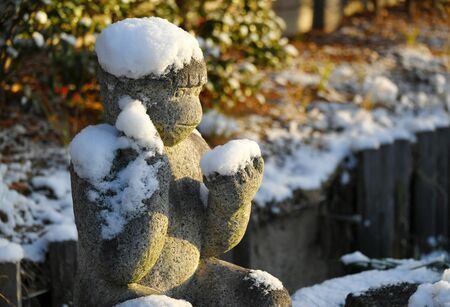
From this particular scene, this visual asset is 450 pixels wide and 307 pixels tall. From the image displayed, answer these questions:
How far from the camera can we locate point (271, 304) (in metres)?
2.43

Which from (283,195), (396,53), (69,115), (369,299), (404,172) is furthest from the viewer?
(396,53)

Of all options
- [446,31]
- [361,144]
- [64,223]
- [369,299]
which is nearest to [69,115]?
[64,223]

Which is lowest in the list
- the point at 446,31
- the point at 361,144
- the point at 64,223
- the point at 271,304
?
the point at 446,31

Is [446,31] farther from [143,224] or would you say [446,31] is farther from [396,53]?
[143,224]

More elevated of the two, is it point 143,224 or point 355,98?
point 143,224

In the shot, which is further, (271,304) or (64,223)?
(64,223)

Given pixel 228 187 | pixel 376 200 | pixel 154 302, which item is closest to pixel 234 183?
pixel 228 187

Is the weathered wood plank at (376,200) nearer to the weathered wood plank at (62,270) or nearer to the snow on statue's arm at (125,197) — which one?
the weathered wood plank at (62,270)

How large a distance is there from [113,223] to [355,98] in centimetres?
390

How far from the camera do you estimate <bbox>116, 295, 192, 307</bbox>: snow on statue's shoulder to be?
Result: 2.24 m

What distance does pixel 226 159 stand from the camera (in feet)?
7.85

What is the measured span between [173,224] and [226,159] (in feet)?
0.86

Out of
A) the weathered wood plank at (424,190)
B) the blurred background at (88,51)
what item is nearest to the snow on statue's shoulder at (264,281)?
the blurred background at (88,51)

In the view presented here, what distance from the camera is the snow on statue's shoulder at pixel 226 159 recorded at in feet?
7.86
